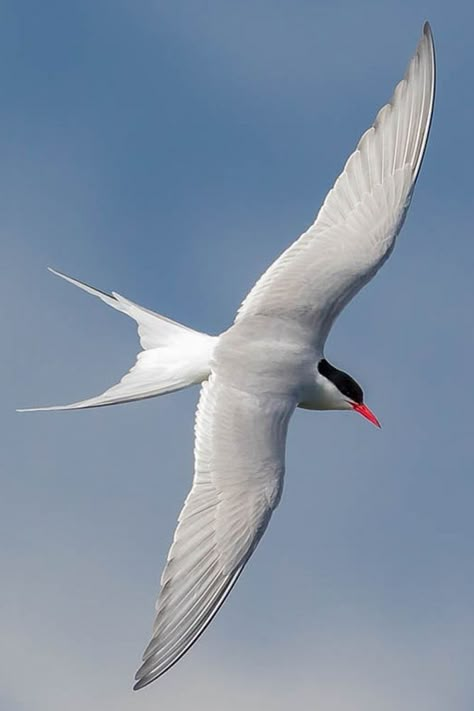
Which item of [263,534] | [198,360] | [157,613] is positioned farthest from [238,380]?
[157,613]

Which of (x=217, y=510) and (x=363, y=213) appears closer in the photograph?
(x=217, y=510)

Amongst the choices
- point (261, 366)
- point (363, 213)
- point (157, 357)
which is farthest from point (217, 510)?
point (363, 213)

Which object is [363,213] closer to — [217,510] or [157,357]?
[157,357]

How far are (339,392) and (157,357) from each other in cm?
141

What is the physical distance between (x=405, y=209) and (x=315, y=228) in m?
0.81

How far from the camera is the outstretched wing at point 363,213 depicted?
11.6 metres

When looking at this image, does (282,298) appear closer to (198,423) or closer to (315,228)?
(315,228)

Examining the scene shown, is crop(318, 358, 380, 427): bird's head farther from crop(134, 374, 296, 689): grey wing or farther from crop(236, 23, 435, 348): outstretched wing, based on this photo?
crop(134, 374, 296, 689): grey wing

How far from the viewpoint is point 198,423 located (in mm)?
10367

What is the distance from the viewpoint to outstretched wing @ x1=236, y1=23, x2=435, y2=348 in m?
11.6

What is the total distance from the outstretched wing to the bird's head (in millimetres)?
390

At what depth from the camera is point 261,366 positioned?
10766 millimetres

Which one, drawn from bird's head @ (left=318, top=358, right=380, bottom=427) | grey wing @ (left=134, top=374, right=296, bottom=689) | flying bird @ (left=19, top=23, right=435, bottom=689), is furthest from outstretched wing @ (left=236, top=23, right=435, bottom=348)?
grey wing @ (left=134, top=374, right=296, bottom=689)

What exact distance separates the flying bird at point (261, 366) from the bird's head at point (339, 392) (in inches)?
0.4
